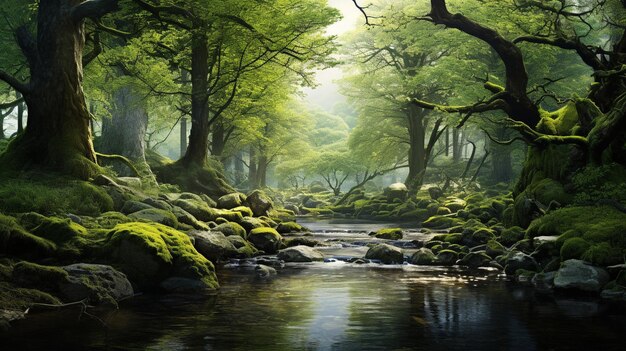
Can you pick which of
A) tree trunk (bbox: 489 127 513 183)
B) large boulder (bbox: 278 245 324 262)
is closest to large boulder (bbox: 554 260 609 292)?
large boulder (bbox: 278 245 324 262)

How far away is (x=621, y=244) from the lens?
1194cm

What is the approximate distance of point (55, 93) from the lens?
51.1ft

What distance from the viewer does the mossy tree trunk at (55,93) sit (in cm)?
1544

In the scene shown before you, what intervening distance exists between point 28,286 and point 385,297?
19.6 ft

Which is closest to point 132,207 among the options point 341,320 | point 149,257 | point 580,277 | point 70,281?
point 149,257

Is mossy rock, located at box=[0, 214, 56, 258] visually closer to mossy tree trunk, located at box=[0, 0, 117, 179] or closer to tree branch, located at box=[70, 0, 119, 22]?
mossy tree trunk, located at box=[0, 0, 117, 179]

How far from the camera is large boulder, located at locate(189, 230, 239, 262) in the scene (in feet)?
47.1

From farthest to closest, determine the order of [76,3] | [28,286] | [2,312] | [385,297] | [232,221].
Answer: [232,221]
[76,3]
[385,297]
[28,286]
[2,312]

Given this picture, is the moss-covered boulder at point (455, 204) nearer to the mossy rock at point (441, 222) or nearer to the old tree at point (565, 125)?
the mossy rock at point (441, 222)

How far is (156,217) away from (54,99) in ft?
14.6

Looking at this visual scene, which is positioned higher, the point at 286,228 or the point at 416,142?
the point at 416,142

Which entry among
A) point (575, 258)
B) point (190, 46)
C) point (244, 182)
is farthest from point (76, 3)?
point (244, 182)

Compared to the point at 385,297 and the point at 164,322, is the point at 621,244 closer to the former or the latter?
the point at 385,297

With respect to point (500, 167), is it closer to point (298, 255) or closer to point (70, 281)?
point (298, 255)
